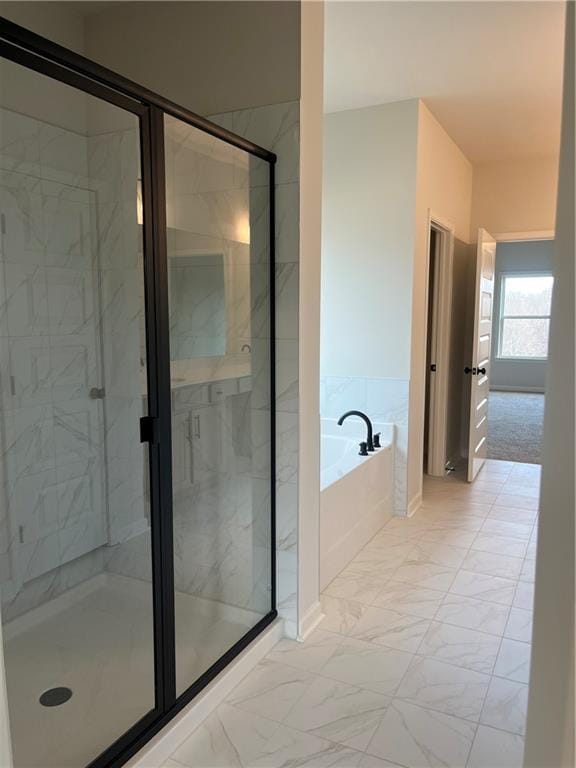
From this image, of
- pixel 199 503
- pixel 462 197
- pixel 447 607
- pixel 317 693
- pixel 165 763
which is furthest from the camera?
pixel 462 197

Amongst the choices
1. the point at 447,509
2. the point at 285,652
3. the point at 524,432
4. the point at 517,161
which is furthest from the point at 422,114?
the point at 524,432

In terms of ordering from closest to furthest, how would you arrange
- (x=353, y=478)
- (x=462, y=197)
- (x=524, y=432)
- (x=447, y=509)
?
(x=353, y=478) → (x=447, y=509) → (x=462, y=197) → (x=524, y=432)

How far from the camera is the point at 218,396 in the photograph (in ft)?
7.55

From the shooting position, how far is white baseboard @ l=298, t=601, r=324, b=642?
2420 millimetres

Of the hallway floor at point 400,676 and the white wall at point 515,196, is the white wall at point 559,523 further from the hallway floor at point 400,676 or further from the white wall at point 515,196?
the white wall at point 515,196

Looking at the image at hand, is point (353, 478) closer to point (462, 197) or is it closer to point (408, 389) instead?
point (408, 389)

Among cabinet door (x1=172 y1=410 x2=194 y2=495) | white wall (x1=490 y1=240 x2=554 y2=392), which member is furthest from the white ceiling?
white wall (x1=490 y1=240 x2=554 y2=392)

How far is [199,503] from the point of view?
7.42 feet

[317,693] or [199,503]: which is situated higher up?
[199,503]

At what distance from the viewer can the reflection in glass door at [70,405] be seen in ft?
6.88

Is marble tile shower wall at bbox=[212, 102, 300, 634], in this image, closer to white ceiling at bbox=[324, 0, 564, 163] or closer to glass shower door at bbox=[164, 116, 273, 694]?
glass shower door at bbox=[164, 116, 273, 694]

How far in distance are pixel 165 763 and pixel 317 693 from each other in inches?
23.0

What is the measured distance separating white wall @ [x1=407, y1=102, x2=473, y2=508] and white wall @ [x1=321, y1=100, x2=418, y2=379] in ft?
0.26

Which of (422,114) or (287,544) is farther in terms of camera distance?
(422,114)
